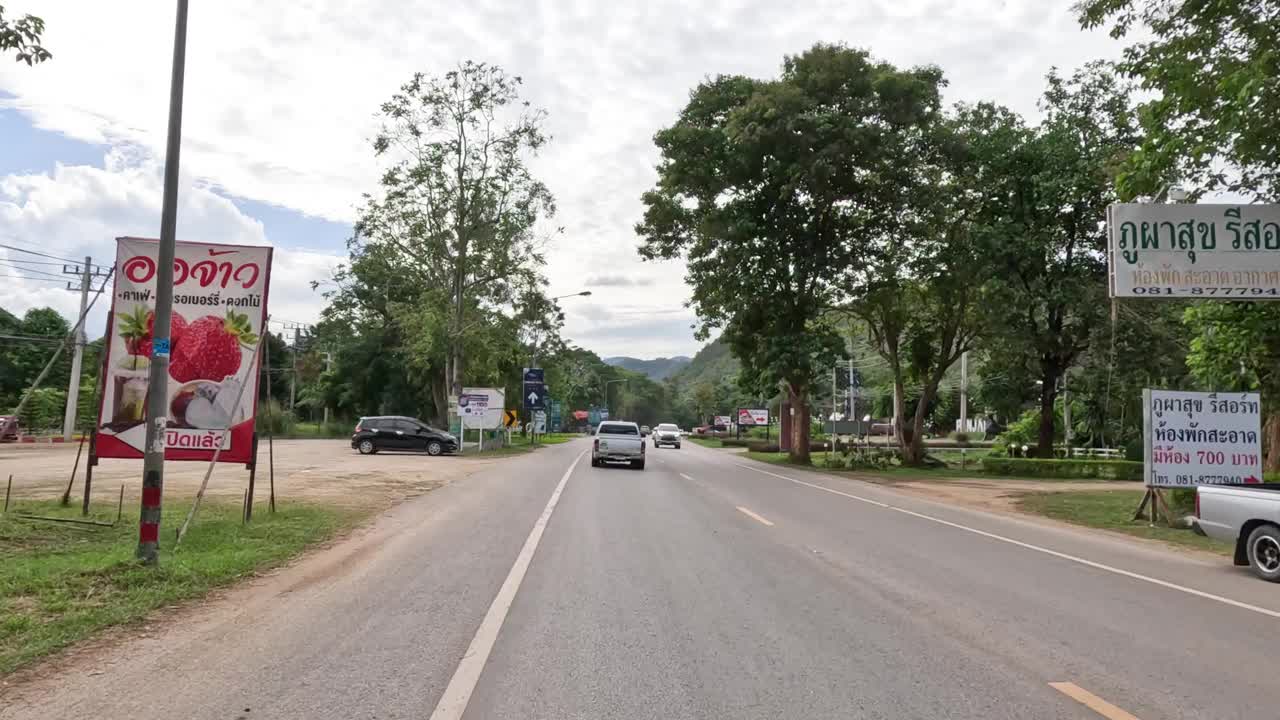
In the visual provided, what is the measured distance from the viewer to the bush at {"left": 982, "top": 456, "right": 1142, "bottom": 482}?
30.2 metres

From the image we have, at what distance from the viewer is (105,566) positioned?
8.26m

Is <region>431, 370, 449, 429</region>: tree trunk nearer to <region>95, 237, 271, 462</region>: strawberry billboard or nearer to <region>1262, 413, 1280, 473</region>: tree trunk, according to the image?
<region>95, 237, 271, 462</region>: strawberry billboard

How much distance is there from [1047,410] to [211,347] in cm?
3440

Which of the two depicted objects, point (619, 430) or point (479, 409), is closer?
point (619, 430)

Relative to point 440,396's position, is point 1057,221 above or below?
above

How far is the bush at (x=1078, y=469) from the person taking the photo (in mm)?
30156

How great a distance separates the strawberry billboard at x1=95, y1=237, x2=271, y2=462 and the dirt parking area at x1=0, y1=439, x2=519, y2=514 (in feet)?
7.31

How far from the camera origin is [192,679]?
516 cm

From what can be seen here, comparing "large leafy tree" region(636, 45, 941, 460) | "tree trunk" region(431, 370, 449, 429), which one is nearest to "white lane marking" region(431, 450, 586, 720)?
"large leafy tree" region(636, 45, 941, 460)

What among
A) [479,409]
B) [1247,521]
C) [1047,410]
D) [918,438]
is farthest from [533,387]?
[1247,521]

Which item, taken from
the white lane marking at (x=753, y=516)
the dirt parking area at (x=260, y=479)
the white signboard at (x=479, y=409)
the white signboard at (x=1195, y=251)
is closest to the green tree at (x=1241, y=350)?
the white signboard at (x=1195, y=251)

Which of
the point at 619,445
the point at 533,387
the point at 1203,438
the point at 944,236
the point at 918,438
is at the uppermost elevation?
the point at 944,236

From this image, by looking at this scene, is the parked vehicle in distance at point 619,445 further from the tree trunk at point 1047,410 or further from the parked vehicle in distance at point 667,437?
the parked vehicle in distance at point 667,437

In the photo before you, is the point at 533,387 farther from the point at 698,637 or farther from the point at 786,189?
the point at 698,637
